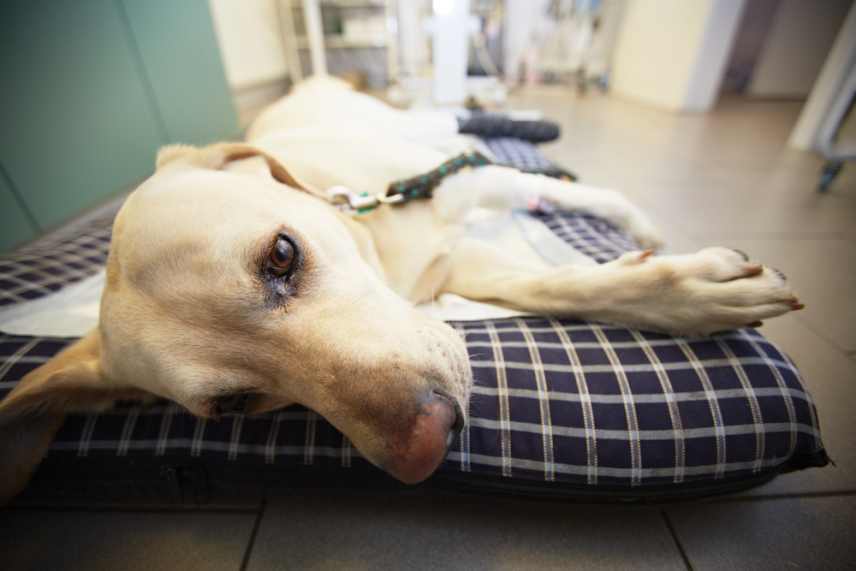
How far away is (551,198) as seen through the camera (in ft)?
5.54

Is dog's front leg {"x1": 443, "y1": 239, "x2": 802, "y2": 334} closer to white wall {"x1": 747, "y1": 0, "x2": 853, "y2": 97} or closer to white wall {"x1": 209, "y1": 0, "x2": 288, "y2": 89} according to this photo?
white wall {"x1": 209, "y1": 0, "x2": 288, "y2": 89}

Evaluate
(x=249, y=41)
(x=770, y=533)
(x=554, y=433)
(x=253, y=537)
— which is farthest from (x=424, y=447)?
(x=249, y=41)

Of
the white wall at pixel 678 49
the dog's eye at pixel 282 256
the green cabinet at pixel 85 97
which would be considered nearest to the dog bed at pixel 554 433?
the dog's eye at pixel 282 256

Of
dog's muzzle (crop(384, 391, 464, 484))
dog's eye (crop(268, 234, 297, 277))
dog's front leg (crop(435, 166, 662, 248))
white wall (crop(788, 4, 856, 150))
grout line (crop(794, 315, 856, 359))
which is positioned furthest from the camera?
white wall (crop(788, 4, 856, 150))

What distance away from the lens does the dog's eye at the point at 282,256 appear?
2.71 feet

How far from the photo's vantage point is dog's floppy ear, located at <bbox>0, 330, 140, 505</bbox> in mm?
906

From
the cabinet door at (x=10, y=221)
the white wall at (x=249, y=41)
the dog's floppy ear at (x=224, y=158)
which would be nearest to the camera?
the dog's floppy ear at (x=224, y=158)

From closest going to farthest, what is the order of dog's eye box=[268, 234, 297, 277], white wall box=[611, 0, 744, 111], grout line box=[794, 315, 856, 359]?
dog's eye box=[268, 234, 297, 277], grout line box=[794, 315, 856, 359], white wall box=[611, 0, 744, 111]

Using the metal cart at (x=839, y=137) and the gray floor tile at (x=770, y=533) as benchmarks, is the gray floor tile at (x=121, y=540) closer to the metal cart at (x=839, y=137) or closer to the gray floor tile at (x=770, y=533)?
the gray floor tile at (x=770, y=533)

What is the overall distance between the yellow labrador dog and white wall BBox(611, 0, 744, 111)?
539cm

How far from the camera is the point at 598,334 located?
102cm

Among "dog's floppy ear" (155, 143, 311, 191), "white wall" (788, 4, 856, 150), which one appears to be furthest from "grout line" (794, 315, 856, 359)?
"white wall" (788, 4, 856, 150)

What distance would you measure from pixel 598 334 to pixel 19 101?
121 inches

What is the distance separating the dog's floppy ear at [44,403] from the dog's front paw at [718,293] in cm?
133
